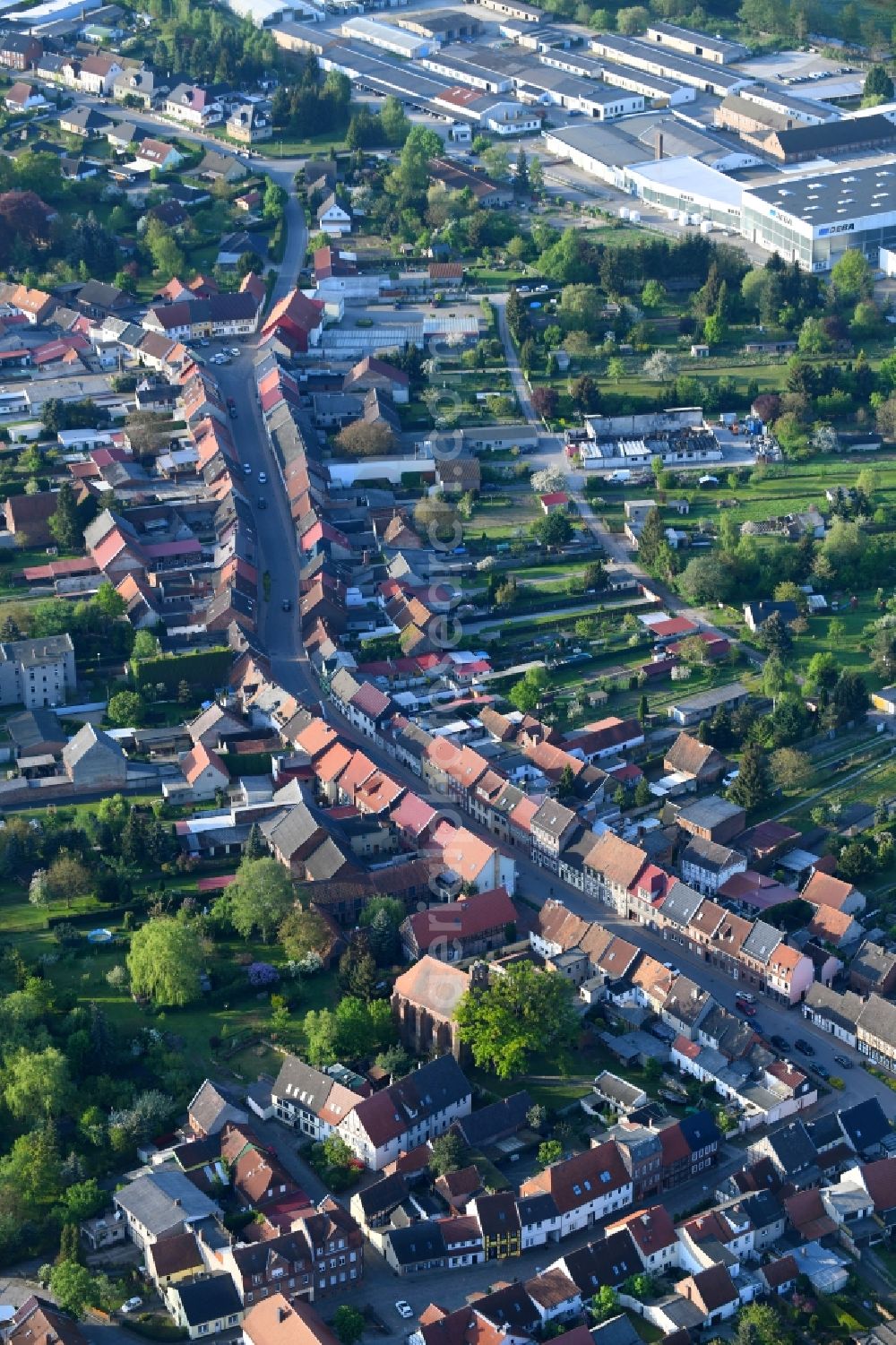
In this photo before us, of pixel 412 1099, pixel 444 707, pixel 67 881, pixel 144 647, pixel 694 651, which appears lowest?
pixel 144 647

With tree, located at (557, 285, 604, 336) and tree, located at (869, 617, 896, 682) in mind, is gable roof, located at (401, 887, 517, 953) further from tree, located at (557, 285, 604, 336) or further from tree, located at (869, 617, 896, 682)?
tree, located at (557, 285, 604, 336)

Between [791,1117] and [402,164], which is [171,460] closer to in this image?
[402,164]

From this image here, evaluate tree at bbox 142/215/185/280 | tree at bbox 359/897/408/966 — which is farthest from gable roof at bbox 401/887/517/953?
tree at bbox 142/215/185/280

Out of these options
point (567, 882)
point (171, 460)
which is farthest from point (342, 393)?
point (567, 882)

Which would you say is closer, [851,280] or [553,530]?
[553,530]

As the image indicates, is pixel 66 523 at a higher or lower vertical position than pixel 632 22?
lower

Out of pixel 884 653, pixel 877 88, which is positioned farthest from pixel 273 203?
pixel 884 653

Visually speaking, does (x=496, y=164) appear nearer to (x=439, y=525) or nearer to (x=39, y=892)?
(x=439, y=525)
